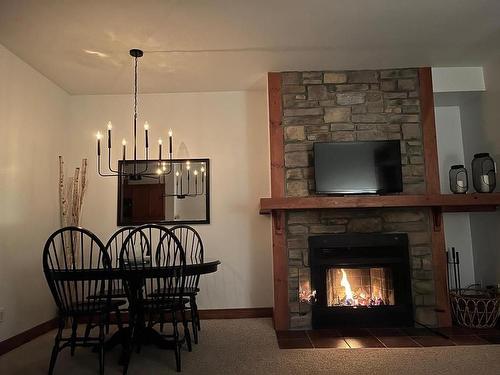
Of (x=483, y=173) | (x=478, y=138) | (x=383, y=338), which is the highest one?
(x=478, y=138)

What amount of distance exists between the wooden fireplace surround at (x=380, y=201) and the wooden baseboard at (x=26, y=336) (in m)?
2.22

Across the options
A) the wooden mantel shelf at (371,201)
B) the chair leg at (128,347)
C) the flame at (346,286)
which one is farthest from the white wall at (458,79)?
the chair leg at (128,347)

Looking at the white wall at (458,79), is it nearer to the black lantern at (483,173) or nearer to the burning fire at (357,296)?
the black lantern at (483,173)

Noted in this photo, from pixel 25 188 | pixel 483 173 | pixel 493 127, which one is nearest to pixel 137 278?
pixel 25 188

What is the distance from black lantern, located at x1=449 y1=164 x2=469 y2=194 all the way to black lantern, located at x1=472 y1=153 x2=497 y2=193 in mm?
90

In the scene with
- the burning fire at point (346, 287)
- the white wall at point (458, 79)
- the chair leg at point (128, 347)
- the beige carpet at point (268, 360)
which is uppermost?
the white wall at point (458, 79)

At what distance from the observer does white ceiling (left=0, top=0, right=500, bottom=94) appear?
2.73 metres

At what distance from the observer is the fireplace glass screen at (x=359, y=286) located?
3.68 m

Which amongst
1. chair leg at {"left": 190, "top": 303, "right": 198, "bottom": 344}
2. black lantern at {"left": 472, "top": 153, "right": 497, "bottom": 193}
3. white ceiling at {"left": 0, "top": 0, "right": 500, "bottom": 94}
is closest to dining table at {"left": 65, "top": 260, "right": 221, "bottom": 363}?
chair leg at {"left": 190, "top": 303, "right": 198, "bottom": 344}

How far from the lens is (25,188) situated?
3479mm

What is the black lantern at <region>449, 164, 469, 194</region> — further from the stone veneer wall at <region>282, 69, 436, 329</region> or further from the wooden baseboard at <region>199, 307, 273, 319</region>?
the wooden baseboard at <region>199, 307, 273, 319</region>

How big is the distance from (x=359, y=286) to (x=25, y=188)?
10.9ft

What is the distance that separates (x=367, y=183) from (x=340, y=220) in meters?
0.44

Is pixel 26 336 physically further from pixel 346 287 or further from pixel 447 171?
pixel 447 171
